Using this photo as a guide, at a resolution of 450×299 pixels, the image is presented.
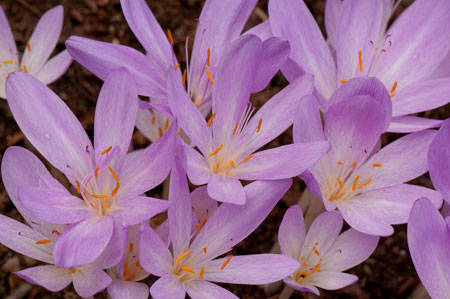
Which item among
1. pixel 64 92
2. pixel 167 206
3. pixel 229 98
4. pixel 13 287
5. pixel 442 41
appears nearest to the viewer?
pixel 167 206

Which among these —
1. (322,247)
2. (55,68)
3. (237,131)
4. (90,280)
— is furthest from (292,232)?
(55,68)

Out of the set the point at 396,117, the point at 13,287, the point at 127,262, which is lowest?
the point at 13,287

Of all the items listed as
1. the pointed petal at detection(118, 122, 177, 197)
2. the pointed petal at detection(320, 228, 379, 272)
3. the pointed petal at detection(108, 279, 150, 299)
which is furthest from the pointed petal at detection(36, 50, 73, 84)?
the pointed petal at detection(320, 228, 379, 272)

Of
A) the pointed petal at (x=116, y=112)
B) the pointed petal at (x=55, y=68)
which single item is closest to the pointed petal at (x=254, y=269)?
the pointed petal at (x=116, y=112)

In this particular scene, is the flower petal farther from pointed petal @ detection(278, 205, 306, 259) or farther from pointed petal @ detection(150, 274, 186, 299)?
pointed petal @ detection(278, 205, 306, 259)

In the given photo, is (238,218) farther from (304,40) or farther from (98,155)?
(304,40)

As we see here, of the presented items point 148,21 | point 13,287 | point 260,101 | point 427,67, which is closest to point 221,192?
point 148,21

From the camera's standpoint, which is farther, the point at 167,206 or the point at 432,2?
the point at 432,2

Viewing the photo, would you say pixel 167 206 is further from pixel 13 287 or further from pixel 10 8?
pixel 10 8
